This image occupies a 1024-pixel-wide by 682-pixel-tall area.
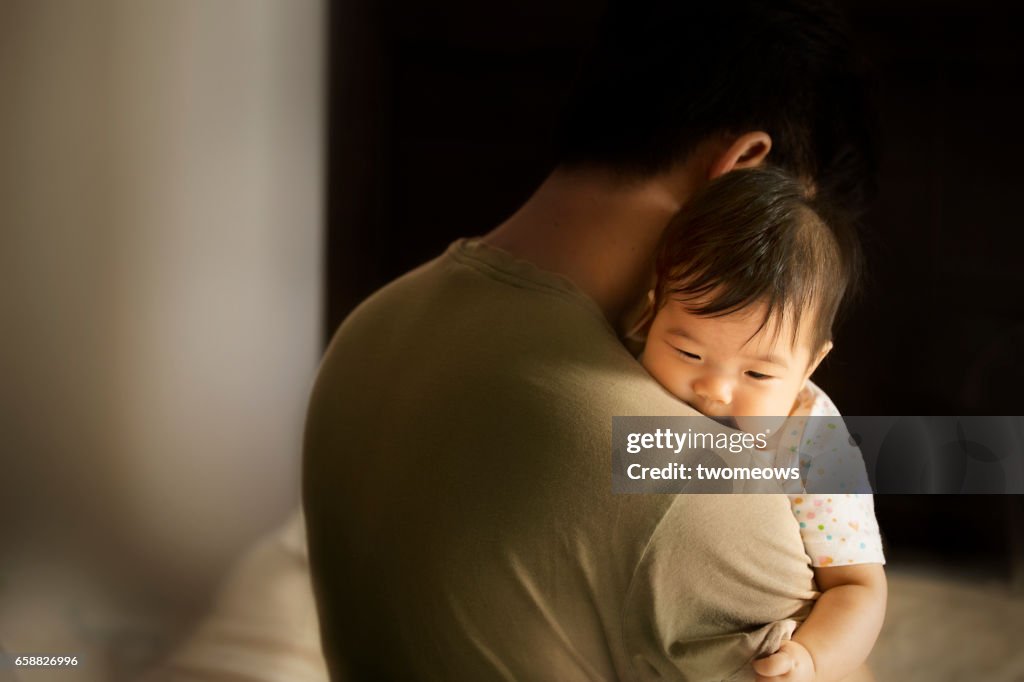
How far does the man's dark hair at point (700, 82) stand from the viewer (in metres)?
0.72

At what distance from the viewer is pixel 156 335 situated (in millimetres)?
1183

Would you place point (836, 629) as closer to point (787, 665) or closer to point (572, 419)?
point (787, 665)

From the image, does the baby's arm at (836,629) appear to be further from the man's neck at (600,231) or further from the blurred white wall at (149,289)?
the blurred white wall at (149,289)

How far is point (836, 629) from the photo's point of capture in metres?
0.62

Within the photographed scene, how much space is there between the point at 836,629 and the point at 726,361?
0.65 feet

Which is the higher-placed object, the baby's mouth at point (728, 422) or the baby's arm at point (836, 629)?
the baby's mouth at point (728, 422)

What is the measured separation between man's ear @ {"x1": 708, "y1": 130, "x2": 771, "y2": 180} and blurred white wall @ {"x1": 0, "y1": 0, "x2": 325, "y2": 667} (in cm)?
70

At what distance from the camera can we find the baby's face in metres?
0.65

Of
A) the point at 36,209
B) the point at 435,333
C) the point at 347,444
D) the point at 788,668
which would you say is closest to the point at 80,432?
the point at 36,209

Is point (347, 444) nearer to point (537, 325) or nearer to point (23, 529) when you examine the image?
point (537, 325)

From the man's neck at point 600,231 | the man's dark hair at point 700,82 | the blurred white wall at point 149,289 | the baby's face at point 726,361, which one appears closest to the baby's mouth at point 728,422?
the baby's face at point 726,361

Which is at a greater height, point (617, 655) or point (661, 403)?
point (661, 403)

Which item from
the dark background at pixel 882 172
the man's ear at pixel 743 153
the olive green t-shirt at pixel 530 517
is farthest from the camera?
the dark background at pixel 882 172

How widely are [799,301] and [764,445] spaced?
0.11 meters
